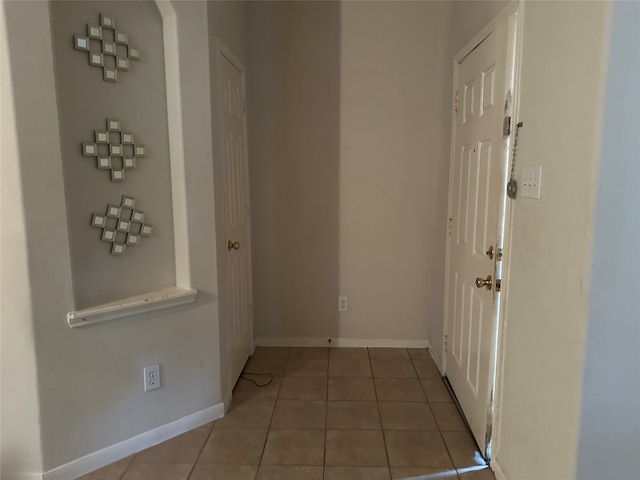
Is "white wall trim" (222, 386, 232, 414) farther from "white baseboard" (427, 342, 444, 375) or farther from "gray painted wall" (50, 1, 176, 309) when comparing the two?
"white baseboard" (427, 342, 444, 375)

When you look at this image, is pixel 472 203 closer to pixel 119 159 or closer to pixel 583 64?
pixel 583 64

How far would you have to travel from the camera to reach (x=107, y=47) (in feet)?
6.21

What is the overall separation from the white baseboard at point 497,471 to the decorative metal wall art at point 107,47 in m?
2.41

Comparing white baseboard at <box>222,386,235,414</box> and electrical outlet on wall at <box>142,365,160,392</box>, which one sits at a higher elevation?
electrical outlet on wall at <box>142,365,160,392</box>

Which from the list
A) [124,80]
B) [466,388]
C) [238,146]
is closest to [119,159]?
[124,80]

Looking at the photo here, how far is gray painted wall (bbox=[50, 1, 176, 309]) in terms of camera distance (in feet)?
5.92

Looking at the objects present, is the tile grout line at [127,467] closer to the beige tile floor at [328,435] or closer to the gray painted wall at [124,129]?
the beige tile floor at [328,435]

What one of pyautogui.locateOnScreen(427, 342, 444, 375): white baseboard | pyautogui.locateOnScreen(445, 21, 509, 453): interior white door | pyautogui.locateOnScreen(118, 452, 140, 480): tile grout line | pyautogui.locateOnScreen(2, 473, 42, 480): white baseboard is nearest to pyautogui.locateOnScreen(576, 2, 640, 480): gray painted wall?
pyautogui.locateOnScreen(445, 21, 509, 453): interior white door

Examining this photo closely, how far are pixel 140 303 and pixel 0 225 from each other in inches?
24.8

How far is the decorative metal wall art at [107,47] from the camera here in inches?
72.2

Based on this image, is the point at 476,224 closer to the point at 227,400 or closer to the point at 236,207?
the point at 236,207

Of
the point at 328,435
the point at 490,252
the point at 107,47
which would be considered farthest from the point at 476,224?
the point at 107,47

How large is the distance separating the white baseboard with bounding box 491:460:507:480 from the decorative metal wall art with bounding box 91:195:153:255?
1927 millimetres

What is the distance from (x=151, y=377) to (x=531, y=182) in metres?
1.91
